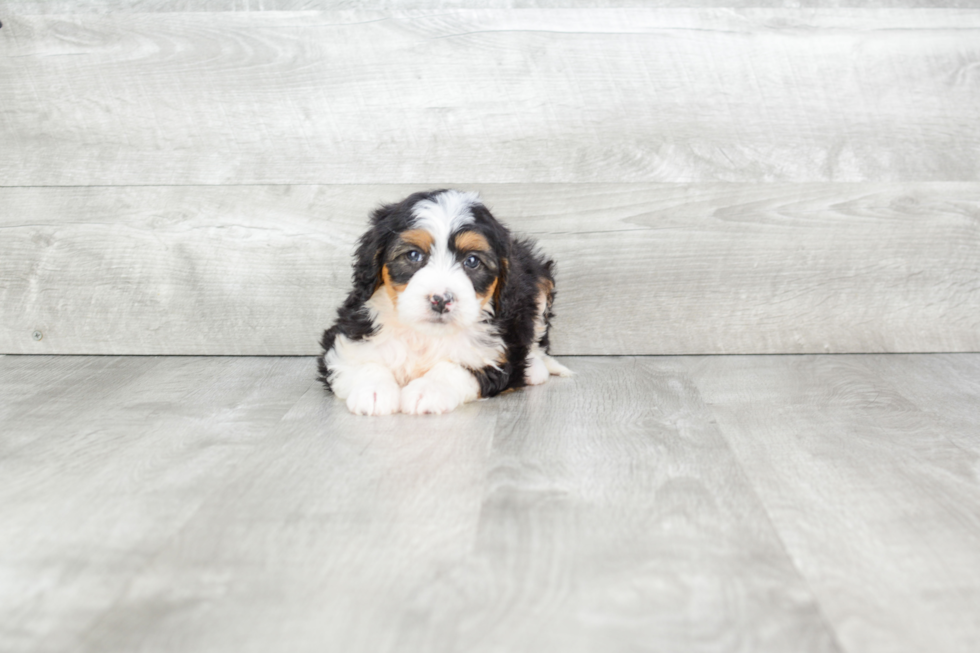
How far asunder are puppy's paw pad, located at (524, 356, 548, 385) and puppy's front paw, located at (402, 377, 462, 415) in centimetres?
36

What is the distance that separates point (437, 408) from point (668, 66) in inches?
59.2

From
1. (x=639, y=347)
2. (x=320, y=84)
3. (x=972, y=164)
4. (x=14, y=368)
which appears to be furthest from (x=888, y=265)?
(x=14, y=368)

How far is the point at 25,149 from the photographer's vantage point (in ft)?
9.75

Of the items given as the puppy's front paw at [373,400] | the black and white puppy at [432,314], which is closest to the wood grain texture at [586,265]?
the black and white puppy at [432,314]

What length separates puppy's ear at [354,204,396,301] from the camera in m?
2.28

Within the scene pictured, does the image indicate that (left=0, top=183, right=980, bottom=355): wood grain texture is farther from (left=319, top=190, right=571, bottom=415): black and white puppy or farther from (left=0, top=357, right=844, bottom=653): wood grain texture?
(left=0, top=357, right=844, bottom=653): wood grain texture

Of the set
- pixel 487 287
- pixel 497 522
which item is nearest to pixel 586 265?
pixel 487 287

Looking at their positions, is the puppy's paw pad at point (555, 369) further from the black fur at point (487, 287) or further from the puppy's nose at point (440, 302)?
the puppy's nose at point (440, 302)

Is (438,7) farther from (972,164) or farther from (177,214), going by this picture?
(972,164)

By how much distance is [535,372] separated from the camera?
8.61 ft

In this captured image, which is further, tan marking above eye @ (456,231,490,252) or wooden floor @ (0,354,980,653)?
tan marking above eye @ (456,231,490,252)

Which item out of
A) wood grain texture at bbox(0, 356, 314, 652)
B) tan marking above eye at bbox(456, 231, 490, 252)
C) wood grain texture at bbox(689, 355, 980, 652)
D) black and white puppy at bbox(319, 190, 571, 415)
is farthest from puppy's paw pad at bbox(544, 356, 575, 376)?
wood grain texture at bbox(0, 356, 314, 652)

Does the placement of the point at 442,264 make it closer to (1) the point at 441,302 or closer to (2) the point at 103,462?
(1) the point at 441,302

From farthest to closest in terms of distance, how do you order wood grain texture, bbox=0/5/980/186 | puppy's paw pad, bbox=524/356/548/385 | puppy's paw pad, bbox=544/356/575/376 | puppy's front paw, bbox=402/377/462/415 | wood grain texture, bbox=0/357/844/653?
wood grain texture, bbox=0/5/980/186, puppy's paw pad, bbox=544/356/575/376, puppy's paw pad, bbox=524/356/548/385, puppy's front paw, bbox=402/377/462/415, wood grain texture, bbox=0/357/844/653
